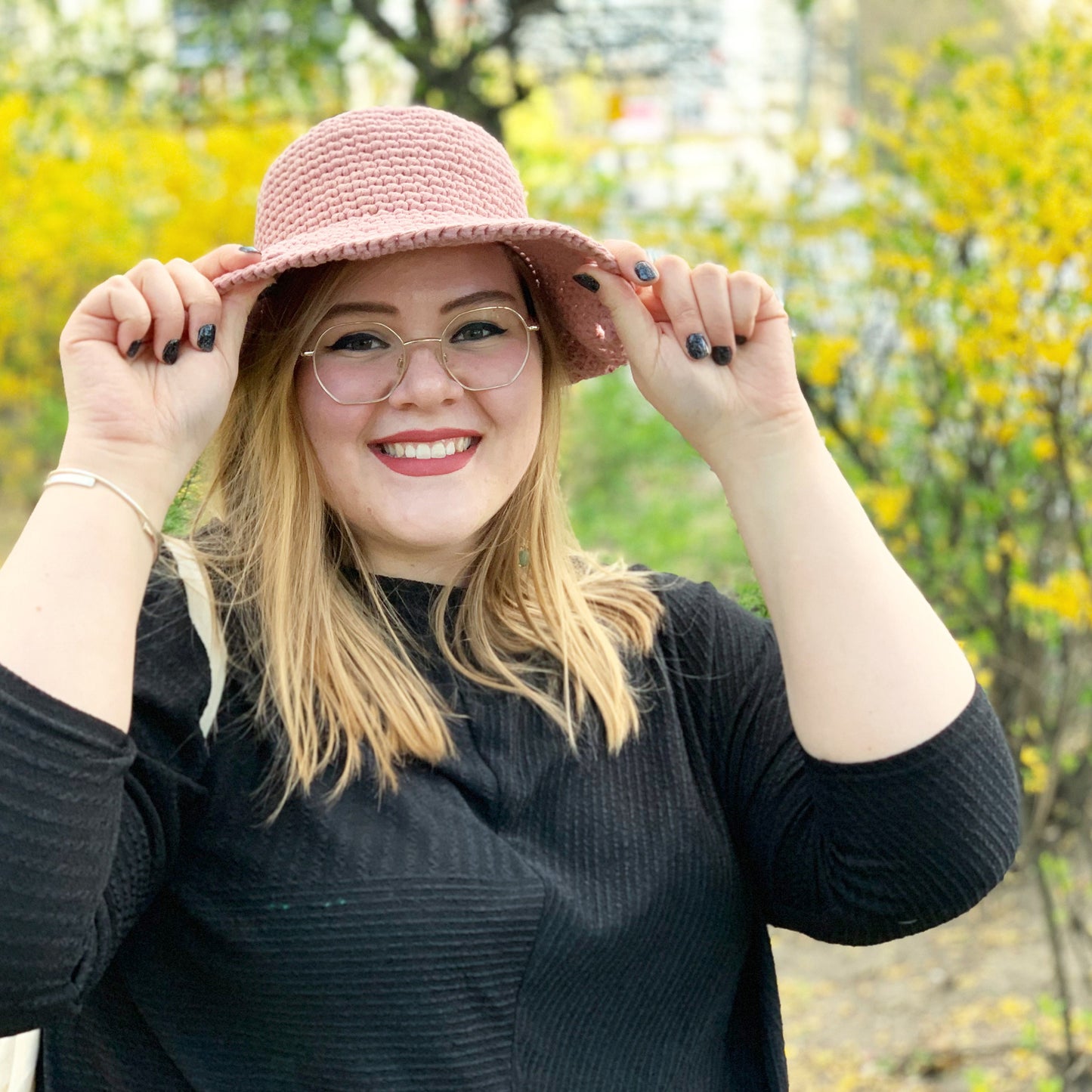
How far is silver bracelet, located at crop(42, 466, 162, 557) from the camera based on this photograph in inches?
55.2

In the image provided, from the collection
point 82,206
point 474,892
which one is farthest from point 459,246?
point 82,206

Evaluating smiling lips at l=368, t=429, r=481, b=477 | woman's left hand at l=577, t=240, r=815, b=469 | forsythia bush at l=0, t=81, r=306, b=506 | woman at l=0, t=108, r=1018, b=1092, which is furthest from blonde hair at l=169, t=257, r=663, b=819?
forsythia bush at l=0, t=81, r=306, b=506

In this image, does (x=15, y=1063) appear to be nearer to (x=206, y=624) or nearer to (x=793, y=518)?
(x=206, y=624)

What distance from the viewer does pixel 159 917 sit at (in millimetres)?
1530

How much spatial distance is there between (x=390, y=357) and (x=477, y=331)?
0.12 metres

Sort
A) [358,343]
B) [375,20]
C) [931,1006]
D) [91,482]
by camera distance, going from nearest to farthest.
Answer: [91,482]
[358,343]
[931,1006]
[375,20]

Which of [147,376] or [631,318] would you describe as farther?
[631,318]

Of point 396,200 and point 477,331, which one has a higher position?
point 396,200

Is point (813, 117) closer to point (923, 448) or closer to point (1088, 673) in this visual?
point (923, 448)

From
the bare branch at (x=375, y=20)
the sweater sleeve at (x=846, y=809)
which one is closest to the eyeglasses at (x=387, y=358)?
the sweater sleeve at (x=846, y=809)

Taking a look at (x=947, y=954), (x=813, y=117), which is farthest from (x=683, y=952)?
(x=813, y=117)

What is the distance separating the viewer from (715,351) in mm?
1607

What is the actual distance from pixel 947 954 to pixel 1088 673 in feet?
3.40

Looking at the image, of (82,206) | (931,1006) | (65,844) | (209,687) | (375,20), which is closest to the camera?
(65,844)
